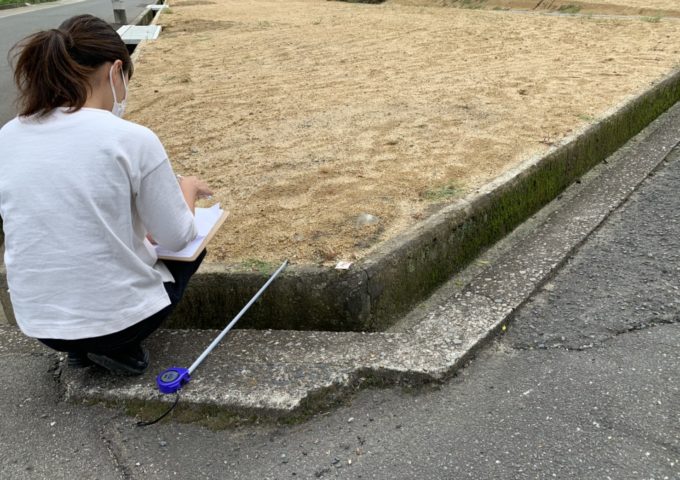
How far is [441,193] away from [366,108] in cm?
188

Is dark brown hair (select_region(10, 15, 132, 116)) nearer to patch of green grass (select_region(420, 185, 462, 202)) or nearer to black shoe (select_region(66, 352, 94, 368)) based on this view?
black shoe (select_region(66, 352, 94, 368))

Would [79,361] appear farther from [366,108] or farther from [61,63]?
[366,108]

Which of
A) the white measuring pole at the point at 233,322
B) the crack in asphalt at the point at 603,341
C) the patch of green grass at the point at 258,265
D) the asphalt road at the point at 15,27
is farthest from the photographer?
the asphalt road at the point at 15,27

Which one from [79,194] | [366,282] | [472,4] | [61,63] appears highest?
[61,63]

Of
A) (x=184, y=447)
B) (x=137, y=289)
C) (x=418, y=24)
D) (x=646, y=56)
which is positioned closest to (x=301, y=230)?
(x=137, y=289)

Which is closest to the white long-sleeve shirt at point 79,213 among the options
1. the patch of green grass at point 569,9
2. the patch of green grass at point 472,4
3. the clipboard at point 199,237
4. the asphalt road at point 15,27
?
the clipboard at point 199,237

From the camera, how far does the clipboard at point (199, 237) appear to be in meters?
2.33

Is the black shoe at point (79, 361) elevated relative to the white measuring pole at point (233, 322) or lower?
lower

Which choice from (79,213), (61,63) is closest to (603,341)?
(79,213)

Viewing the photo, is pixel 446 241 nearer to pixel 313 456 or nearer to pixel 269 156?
pixel 313 456

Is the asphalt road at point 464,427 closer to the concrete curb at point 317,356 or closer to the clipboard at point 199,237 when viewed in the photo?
the concrete curb at point 317,356

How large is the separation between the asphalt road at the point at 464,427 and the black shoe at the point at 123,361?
147mm

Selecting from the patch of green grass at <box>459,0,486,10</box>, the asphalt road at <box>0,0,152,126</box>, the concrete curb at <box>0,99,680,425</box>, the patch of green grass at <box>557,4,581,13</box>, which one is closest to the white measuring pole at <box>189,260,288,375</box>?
the concrete curb at <box>0,99,680,425</box>

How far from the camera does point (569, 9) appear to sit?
975 centimetres
